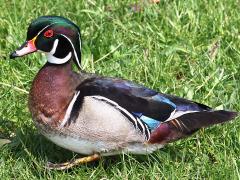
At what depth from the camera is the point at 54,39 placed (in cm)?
418

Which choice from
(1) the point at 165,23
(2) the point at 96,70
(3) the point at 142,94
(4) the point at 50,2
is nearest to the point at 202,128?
(3) the point at 142,94

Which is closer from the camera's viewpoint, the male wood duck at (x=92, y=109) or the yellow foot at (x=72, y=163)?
the male wood duck at (x=92, y=109)

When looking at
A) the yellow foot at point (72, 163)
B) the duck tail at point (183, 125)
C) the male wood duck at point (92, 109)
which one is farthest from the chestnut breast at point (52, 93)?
the duck tail at point (183, 125)

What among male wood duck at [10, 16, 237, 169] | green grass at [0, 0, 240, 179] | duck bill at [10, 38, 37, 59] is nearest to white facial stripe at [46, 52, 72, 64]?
male wood duck at [10, 16, 237, 169]

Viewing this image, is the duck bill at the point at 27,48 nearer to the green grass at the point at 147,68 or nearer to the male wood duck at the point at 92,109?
the male wood duck at the point at 92,109

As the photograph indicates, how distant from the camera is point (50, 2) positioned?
6.08 m

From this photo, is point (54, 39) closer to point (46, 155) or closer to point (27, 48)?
point (27, 48)

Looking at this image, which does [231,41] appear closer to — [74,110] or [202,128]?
[202,128]

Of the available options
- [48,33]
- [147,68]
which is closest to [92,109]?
[48,33]

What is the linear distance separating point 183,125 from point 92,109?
515 mm

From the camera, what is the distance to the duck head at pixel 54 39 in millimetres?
4141

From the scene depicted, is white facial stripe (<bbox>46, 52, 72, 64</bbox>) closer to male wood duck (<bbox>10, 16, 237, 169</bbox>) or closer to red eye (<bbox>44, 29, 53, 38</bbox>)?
male wood duck (<bbox>10, 16, 237, 169</bbox>)

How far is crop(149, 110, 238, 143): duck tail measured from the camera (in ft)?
13.7

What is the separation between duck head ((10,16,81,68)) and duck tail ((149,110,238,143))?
58 cm
